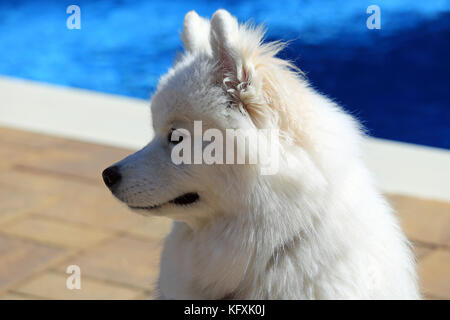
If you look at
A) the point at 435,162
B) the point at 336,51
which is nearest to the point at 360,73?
the point at 336,51

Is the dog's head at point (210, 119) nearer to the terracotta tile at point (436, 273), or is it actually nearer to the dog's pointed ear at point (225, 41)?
the dog's pointed ear at point (225, 41)

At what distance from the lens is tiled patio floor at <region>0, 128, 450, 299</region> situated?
3.18 metres

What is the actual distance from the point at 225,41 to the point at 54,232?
2077mm

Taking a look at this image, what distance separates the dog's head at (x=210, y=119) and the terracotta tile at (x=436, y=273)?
1.53 metres

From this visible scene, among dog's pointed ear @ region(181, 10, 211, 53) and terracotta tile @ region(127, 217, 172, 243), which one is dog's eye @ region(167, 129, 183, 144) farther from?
terracotta tile @ region(127, 217, 172, 243)

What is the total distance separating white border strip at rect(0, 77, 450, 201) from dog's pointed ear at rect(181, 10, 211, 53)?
2.30 m

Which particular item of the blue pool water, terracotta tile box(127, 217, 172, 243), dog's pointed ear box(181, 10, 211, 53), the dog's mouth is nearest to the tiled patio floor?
terracotta tile box(127, 217, 172, 243)

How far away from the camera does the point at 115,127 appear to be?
5.10 m

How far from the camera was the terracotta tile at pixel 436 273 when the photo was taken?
3.15 metres

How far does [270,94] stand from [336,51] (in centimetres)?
617

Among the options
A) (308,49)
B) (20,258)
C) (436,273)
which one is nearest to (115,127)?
(20,258)

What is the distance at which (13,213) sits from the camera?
151 inches

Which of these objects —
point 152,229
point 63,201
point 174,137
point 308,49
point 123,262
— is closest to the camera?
point 174,137

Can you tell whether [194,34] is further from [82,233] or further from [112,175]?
[82,233]
